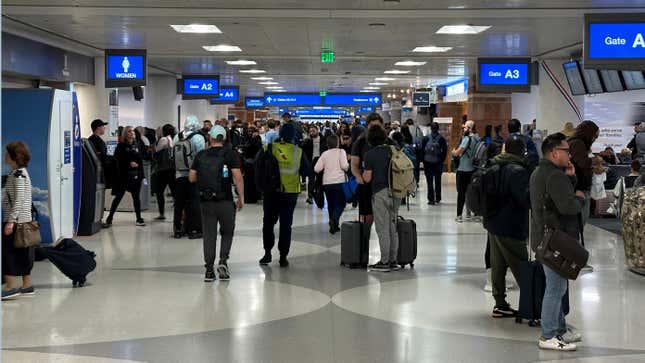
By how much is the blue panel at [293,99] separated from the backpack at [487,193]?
1438 inches

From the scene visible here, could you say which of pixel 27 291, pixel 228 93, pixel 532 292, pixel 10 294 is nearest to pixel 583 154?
pixel 532 292

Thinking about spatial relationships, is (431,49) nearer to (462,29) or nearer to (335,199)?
(462,29)

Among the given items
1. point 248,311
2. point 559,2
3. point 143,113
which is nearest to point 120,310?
point 248,311

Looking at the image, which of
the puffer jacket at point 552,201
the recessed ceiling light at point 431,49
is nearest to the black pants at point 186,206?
the puffer jacket at point 552,201

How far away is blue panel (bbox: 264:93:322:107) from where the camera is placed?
4278 centimetres

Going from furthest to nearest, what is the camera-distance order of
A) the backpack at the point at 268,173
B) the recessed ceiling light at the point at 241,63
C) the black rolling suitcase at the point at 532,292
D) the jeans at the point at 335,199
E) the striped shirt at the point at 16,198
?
the recessed ceiling light at the point at 241,63, the jeans at the point at 335,199, the backpack at the point at 268,173, the striped shirt at the point at 16,198, the black rolling suitcase at the point at 532,292

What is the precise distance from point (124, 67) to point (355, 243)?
9159 millimetres

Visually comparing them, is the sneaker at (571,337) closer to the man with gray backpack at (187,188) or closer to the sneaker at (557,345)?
the sneaker at (557,345)

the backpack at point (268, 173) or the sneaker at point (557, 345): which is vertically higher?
the backpack at point (268, 173)

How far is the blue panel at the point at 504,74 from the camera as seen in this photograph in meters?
16.7

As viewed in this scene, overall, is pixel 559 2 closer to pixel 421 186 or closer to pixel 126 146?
pixel 126 146

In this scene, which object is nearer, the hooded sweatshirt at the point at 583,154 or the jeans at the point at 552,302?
the jeans at the point at 552,302

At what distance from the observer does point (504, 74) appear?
16891 mm

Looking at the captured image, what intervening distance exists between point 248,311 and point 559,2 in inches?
293
